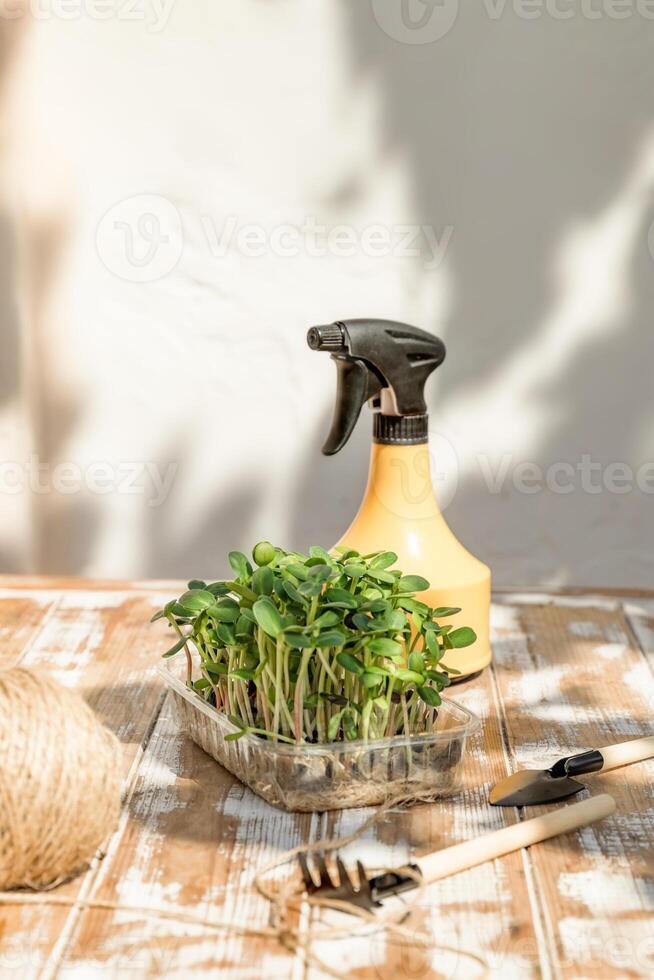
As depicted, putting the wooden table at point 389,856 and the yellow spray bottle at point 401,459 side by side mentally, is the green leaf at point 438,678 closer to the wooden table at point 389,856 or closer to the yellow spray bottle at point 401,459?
the wooden table at point 389,856

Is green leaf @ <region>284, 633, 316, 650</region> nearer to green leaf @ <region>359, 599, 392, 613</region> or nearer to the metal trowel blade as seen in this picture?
green leaf @ <region>359, 599, 392, 613</region>

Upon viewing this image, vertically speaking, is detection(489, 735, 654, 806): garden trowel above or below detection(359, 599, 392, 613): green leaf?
below

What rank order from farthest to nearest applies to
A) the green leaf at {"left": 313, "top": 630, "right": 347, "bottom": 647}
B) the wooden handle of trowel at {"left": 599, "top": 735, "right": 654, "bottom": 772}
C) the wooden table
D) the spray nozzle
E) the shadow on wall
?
the shadow on wall → the spray nozzle → the wooden handle of trowel at {"left": 599, "top": 735, "right": 654, "bottom": 772} → the green leaf at {"left": 313, "top": 630, "right": 347, "bottom": 647} → the wooden table

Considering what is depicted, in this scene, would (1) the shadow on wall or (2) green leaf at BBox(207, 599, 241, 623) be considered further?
(1) the shadow on wall

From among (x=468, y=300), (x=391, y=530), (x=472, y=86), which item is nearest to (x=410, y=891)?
(x=391, y=530)

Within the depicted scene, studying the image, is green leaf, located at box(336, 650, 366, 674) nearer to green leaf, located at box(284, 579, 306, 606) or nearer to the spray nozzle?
green leaf, located at box(284, 579, 306, 606)

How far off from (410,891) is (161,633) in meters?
0.59

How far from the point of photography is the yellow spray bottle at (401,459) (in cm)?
101

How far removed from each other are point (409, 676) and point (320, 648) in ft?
0.22

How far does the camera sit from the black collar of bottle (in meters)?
1.05

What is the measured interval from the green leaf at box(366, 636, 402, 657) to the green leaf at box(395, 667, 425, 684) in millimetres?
21

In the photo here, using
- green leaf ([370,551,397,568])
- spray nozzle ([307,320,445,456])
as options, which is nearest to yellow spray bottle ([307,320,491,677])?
spray nozzle ([307,320,445,456])

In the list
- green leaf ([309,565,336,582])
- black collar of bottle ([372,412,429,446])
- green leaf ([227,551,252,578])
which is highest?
black collar of bottle ([372,412,429,446])

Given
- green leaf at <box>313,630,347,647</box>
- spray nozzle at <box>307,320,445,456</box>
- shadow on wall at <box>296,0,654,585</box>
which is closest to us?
green leaf at <box>313,630,347,647</box>
